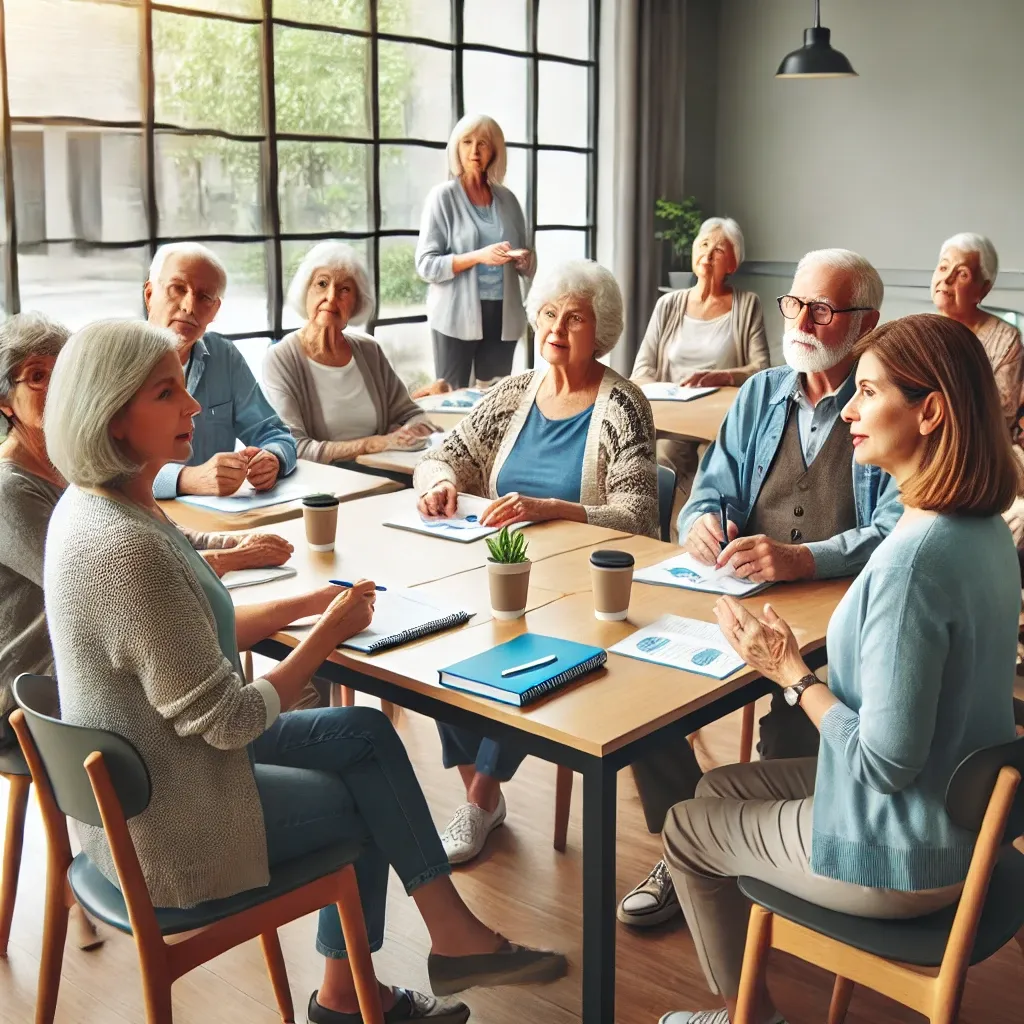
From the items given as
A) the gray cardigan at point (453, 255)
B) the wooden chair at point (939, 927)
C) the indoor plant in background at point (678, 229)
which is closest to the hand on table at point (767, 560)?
the wooden chair at point (939, 927)

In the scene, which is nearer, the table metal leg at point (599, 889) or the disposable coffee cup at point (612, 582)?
the table metal leg at point (599, 889)

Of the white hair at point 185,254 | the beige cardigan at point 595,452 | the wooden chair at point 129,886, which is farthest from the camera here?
the white hair at point 185,254

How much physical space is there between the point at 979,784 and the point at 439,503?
1.55m

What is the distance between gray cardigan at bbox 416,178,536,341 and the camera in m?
5.18

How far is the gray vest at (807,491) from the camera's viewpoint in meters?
2.52

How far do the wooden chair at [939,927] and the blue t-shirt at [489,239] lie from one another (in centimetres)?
399

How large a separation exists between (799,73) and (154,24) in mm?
2983

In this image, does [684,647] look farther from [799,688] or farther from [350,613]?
[350,613]

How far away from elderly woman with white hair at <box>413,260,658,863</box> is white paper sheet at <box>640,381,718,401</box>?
4.18 feet

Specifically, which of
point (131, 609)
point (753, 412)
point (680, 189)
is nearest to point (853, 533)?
point (753, 412)

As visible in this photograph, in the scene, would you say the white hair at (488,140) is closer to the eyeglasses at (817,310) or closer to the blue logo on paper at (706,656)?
the eyeglasses at (817,310)

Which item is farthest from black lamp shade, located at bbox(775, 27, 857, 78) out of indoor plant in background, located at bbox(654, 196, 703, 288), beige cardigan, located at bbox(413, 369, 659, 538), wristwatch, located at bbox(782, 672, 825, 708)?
wristwatch, located at bbox(782, 672, 825, 708)

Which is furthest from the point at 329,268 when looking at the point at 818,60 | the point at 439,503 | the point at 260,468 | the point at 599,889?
the point at 818,60

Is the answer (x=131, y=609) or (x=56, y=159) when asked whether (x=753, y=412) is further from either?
(x=56, y=159)
